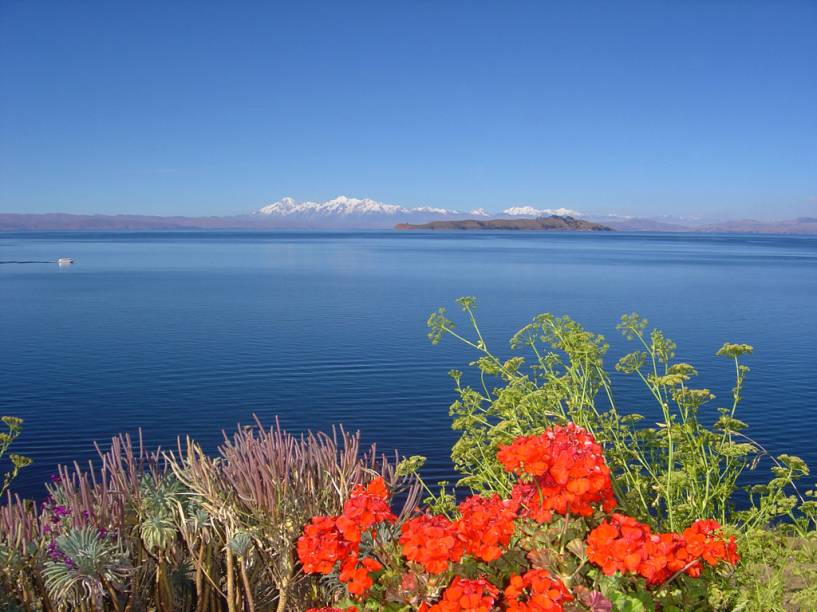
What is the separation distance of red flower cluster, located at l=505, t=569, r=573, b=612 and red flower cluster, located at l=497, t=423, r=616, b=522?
1.21ft

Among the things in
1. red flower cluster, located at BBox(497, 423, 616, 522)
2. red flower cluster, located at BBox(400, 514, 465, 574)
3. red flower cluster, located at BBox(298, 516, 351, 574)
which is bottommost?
red flower cluster, located at BBox(298, 516, 351, 574)

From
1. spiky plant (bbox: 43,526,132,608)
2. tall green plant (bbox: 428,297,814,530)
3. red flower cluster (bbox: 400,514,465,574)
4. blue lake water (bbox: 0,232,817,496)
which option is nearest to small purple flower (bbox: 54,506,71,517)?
spiky plant (bbox: 43,526,132,608)

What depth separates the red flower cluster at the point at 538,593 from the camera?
340cm

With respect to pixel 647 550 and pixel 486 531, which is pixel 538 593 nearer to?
pixel 486 531

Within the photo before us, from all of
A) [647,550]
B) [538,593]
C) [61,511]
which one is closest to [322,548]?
[538,593]

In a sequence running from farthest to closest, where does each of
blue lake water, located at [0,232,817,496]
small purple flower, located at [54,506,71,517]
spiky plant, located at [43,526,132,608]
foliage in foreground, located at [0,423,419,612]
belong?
1. blue lake water, located at [0,232,817,496]
2. small purple flower, located at [54,506,71,517]
3. foliage in foreground, located at [0,423,419,612]
4. spiky plant, located at [43,526,132,608]

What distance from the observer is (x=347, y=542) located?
3.92 m

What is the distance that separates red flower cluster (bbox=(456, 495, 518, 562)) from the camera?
381 centimetres

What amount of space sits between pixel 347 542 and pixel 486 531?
2.52 ft

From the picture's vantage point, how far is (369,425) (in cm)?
1698

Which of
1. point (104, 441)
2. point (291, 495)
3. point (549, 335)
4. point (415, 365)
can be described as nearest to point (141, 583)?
point (291, 495)

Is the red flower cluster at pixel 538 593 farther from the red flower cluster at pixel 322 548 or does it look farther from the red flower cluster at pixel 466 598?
the red flower cluster at pixel 322 548

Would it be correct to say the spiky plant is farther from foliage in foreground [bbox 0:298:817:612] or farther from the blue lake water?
the blue lake water

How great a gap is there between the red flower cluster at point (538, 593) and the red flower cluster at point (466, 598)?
0.41 ft
